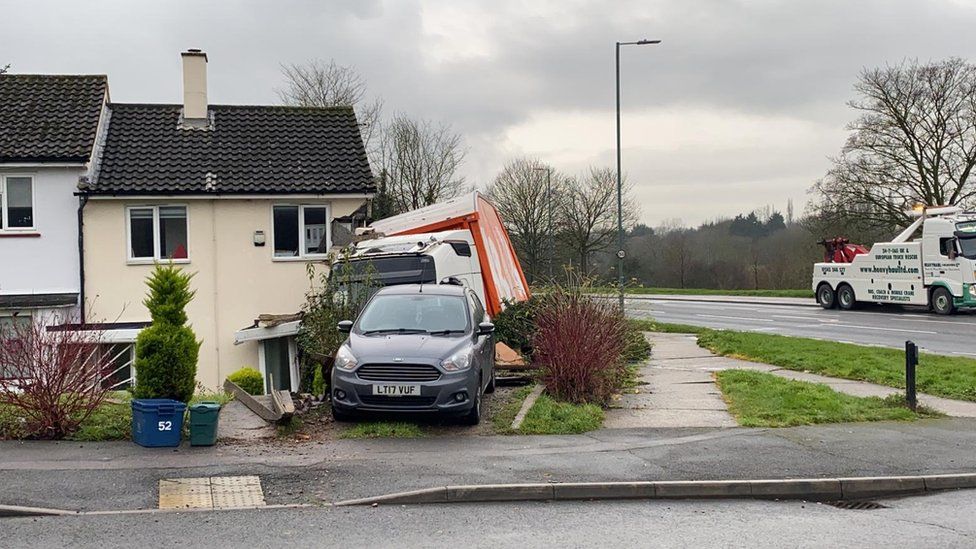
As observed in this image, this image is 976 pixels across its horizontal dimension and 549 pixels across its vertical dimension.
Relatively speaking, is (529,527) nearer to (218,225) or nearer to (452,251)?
(452,251)

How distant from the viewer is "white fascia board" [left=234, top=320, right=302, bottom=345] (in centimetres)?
1962

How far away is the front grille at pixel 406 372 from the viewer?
1020 cm

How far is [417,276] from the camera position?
50.4ft

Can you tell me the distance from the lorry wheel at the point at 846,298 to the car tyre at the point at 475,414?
88.5 feet

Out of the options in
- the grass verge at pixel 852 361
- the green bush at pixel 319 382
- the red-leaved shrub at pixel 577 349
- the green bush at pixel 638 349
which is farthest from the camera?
the green bush at pixel 638 349

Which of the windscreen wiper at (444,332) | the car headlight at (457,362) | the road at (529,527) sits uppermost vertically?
the windscreen wiper at (444,332)

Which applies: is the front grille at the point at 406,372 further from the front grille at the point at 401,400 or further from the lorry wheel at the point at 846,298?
the lorry wheel at the point at 846,298

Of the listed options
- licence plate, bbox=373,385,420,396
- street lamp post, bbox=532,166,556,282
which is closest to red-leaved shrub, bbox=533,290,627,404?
licence plate, bbox=373,385,420,396

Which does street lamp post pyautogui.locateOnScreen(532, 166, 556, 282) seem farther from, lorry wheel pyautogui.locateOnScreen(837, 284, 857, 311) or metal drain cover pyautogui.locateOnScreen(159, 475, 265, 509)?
metal drain cover pyautogui.locateOnScreen(159, 475, 265, 509)

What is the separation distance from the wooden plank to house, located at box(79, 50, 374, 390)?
23.5ft

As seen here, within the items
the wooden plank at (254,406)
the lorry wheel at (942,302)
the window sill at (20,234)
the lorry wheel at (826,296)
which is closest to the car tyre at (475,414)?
the wooden plank at (254,406)

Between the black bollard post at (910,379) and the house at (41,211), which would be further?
the house at (41,211)

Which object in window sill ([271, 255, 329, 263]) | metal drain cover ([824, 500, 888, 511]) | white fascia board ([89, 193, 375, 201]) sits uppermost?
white fascia board ([89, 193, 375, 201])

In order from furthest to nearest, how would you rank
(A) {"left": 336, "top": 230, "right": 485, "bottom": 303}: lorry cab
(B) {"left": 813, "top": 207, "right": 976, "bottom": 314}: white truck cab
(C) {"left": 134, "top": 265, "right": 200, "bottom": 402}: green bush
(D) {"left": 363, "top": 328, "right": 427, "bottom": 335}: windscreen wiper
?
(B) {"left": 813, "top": 207, "right": 976, "bottom": 314}: white truck cab → (A) {"left": 336, "top": 230, "right": 485, "bottom": 303}: lorry cab → (D) {"left": 363, "top": 328, "right": 427, "bottom": 335}: windscreen wiper → (C) {"left": 134, "top": 265, "right": 200, "bottom": 402}: green bush
